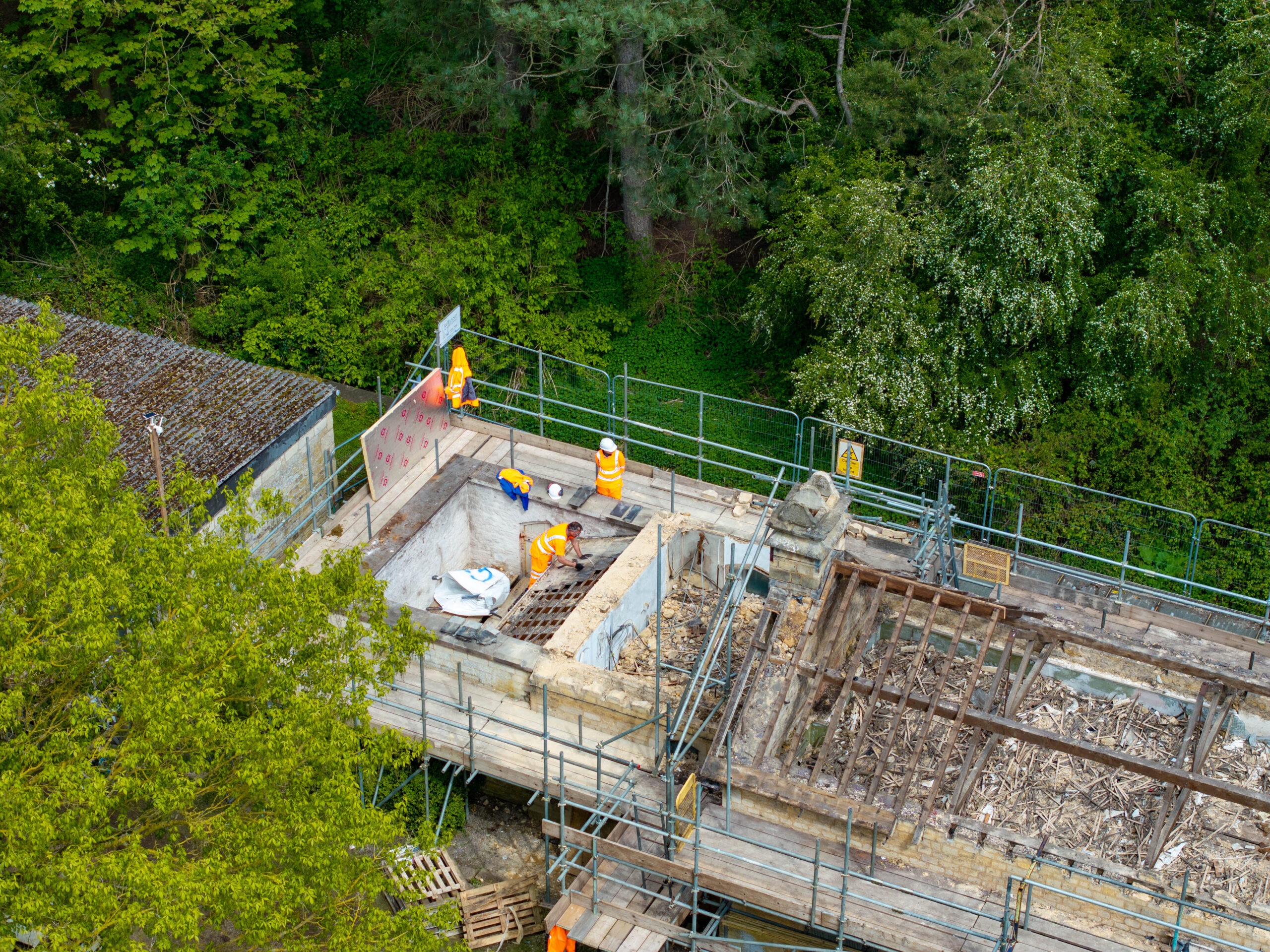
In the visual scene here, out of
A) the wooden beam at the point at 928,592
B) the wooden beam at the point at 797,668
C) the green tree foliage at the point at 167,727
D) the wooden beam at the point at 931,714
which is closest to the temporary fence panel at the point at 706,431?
the wooden beam at the point at 928,592

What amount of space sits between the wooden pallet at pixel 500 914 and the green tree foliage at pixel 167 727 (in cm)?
403

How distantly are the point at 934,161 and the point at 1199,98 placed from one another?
18.3ft

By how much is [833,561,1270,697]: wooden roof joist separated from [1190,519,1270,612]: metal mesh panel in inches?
237

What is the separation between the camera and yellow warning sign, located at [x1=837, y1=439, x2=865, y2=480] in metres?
25.0

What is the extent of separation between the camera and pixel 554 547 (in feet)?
82.9

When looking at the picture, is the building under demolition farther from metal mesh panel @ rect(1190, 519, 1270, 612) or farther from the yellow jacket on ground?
metal mesh panel @ rect(1190, 519, 1270, 612)

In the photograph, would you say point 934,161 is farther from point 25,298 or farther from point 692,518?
point 25,298

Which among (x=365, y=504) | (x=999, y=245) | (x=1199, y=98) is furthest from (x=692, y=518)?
(x=1199, y=98)

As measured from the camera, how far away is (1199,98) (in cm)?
3008

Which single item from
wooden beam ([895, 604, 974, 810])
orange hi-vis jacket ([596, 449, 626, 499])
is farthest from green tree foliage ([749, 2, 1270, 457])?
wooden beam ([895, 604, 974, 810])

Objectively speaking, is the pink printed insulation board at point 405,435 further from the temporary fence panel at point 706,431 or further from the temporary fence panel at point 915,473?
the temporary fence panel at point 915,473

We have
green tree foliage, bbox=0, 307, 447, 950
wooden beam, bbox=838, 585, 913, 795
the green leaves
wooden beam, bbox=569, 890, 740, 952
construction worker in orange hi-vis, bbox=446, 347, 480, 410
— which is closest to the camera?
green tree foliage, bbox=0, 307, 447, 950

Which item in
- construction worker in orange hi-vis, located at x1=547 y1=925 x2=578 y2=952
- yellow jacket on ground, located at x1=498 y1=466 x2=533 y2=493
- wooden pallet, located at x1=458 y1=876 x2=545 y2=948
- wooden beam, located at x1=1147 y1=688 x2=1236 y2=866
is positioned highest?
yellow jacket on ground, located at x1=498 y1=466 x2=533 y2=493

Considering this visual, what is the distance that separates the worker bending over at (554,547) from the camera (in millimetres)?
25250
